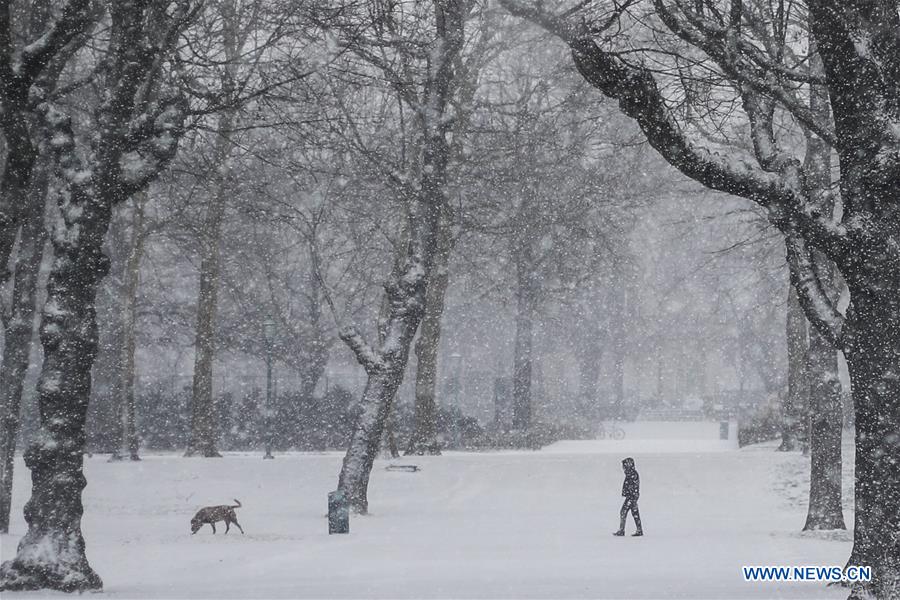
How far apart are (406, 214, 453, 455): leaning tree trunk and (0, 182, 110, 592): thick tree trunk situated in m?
14.3

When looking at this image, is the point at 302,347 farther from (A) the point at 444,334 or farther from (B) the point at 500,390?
(A) the point at 444,334

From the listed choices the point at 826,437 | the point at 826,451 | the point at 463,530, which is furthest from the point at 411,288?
the point at 826,451

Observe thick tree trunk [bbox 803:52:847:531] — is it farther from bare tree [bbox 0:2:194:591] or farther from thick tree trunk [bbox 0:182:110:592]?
thick tree trunk [bbox 0:182:110:592]

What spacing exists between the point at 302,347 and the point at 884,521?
26.8 metres

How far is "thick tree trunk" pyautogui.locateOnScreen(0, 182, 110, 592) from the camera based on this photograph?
8719 millimetres

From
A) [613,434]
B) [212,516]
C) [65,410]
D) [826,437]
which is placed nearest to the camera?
[65,410]

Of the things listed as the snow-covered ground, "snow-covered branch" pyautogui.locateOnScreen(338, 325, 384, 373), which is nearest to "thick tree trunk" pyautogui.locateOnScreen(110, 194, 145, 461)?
the snow-covered ground

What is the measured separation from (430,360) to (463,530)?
10.3m

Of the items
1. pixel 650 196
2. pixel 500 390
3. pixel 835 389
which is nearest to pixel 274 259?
pixel 500 390

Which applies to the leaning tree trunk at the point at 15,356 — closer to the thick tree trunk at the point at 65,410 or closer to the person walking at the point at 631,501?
the thick tree trunk at the point at 65,410

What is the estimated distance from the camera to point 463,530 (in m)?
14.6

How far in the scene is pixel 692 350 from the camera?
58.3 m

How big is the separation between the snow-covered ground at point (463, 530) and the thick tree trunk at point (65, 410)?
1.26 ft

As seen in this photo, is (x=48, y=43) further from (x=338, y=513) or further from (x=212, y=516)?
(x=338, y=513)
